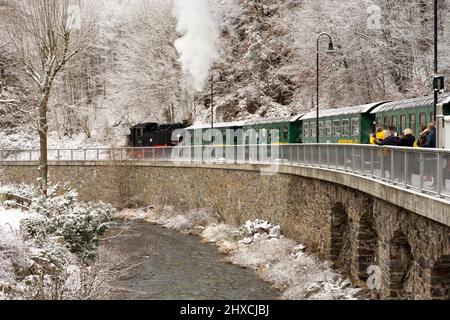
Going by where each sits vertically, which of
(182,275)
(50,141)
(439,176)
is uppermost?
(50,141)

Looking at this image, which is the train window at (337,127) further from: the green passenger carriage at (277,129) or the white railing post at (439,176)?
the white railing post at (439,176)

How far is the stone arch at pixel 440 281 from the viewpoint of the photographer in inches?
454

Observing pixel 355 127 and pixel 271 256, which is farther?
pixel 355 127

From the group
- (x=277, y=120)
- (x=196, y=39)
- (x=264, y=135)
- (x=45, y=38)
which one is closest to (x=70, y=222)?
(x=45, y=38)

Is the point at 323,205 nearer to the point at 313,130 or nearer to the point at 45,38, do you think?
the point at 313,130

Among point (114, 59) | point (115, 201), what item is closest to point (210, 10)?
point (114, 59)

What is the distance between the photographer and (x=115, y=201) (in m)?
40.5

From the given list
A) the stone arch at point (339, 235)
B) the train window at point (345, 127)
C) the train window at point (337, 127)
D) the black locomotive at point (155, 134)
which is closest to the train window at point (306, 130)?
the train window at point (337, 127)

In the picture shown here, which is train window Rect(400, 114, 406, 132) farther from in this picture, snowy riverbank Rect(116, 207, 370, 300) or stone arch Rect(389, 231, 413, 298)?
stone arch Rect(389, 231, 413, 298)

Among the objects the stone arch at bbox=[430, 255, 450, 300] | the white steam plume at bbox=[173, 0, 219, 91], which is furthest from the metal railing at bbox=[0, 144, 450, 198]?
the white steam plume at bbox=[173, 0, 219, 91]

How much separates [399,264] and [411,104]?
8551 millimetres

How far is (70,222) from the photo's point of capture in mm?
18094

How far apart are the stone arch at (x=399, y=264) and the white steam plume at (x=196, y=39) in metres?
43.0

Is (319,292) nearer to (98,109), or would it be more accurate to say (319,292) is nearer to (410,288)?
(410,288)
